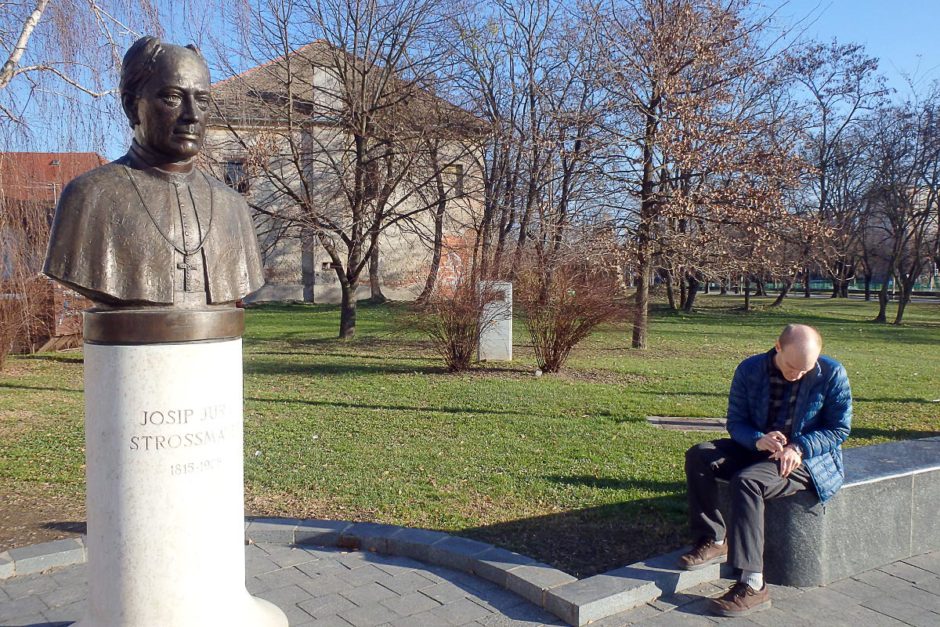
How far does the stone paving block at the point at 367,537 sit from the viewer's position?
517 cm

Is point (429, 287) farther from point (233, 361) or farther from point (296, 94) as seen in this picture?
point (233, 361)

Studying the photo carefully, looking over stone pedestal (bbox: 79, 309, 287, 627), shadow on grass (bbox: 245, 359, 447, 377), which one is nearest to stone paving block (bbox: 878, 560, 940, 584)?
stone pedestal (bbox: 79, 309, 287, 627)

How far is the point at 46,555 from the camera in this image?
489 cm

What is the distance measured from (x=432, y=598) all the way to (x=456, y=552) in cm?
47

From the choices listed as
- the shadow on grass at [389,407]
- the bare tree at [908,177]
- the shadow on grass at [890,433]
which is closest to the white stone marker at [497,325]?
the shadow on grass at [389,407]

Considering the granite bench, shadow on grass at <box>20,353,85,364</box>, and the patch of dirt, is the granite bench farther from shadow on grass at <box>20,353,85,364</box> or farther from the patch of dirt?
shadow on grass at <box>20,353,85,364</box>

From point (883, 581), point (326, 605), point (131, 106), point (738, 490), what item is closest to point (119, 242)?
point (131, 106)

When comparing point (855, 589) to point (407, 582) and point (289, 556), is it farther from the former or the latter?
point (289, 556)

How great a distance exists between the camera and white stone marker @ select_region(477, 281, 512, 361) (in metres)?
13.4

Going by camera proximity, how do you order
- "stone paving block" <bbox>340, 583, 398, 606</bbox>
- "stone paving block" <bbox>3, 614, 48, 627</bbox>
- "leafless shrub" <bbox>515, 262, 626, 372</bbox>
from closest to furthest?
"stone paving block" <bbox>3, 614, 48, 627</bbox> < "stone paving block" <bbox>340, 583, 398, 606</bbox> < "leafless shrub" <bbox>515, 262, 626, 372</bbox>

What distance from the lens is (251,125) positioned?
58.7 feet

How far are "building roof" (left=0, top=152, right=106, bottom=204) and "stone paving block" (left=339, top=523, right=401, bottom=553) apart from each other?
7.73 meters

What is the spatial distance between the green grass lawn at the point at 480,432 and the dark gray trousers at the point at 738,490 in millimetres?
502

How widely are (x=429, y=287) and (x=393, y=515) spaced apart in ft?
26.6
